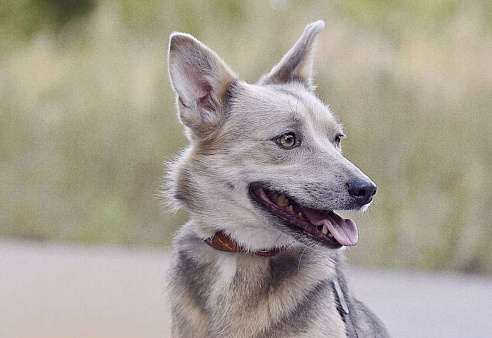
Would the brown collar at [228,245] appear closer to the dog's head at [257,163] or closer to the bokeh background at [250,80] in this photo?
the dog's head at [257,163]

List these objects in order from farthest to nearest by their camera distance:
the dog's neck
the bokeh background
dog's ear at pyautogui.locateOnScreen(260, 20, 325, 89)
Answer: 1. the bokeh background
2. dog's ear at pyautogui.locateOnScreen(260, 20, 325, 89)
3. the dog's neck

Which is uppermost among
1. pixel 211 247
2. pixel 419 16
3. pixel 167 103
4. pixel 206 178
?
pixel 419 16

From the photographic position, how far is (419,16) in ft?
30.2

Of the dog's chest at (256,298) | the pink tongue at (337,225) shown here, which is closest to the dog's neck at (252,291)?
the dog's chest at (256,298)

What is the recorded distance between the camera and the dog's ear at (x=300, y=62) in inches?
154

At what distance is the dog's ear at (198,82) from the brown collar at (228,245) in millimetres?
453

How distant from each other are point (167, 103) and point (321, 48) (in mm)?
1777

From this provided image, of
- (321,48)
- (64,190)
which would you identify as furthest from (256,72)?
(64,190)

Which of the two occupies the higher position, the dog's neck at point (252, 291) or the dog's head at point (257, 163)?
the dog's head at point (257, 163)

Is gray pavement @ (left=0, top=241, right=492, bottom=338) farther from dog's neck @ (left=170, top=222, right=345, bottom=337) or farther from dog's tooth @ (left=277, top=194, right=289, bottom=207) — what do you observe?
dog's tooth @ (left=277, top=194, right=289, bottom=207)

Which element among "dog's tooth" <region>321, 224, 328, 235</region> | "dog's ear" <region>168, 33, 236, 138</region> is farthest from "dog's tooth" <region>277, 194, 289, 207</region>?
"dog's ear" <region>168, 33, 236, 138</region>

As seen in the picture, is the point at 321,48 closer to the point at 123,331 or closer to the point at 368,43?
the point at 368,43

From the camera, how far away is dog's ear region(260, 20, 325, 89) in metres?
3.92

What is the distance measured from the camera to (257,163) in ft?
11.4
